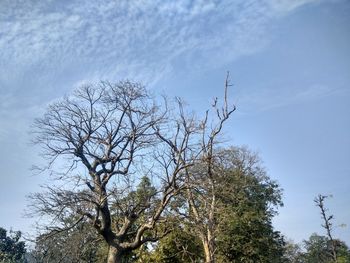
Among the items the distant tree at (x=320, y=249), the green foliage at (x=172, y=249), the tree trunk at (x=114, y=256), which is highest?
the distant tree at (x=320, y=249)

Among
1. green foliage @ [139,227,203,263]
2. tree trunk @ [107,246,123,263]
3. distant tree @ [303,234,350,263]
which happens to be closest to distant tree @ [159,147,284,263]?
green foliage @ [139,227,203,263]

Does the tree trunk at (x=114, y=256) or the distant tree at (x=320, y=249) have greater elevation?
the distant tree at (x=320, y=249)

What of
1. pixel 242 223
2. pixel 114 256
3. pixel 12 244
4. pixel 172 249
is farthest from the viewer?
pixel 12 244

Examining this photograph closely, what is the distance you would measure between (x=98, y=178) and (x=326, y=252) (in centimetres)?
6708

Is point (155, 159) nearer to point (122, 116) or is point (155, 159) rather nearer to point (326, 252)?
point (122, 116)

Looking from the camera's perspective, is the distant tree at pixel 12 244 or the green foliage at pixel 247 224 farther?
the distant tree at pixel 12 244

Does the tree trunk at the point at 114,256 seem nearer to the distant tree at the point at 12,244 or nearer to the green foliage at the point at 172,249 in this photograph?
the green foliage at the point at 172,249

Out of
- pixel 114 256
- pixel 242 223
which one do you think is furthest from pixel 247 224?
pixel 114 256

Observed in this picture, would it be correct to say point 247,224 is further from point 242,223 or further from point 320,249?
point 320,249

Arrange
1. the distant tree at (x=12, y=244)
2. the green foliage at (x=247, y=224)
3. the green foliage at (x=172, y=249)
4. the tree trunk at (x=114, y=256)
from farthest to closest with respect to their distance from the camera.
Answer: the distant tree at (x=12, y=244), the green foliage at (x=247, y=224), the green foliage at (x=172, y=249), the tree trunk at (x=114, y=256)

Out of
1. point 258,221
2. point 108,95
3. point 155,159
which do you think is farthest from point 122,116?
point 258,221

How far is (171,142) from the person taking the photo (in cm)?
1513

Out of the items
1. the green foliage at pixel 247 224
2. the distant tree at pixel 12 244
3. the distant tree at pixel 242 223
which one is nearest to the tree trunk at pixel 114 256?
the distant tree at pixel 242 223

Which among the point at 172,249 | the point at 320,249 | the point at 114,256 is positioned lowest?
the point at 114,256
